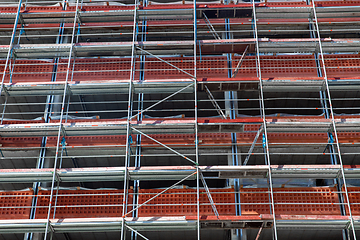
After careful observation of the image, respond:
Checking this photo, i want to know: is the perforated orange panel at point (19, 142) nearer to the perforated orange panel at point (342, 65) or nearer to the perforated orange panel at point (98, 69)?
Answer: the perforated orange panel at point (98, 69)

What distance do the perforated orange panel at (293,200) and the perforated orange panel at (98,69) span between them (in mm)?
6378

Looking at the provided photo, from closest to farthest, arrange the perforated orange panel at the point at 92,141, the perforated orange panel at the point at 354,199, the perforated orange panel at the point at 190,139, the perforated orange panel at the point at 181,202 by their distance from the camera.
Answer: the perforated orange panel at the point at 354,199
the perforated orange panel at the point at 181,202
the perforated orange panel at the point at 190,139
the perforated orange panel at the point at 92,141

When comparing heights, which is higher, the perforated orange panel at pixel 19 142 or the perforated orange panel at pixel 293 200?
the perforated orange panel at pixel 19 142

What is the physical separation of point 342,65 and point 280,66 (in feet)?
7.63

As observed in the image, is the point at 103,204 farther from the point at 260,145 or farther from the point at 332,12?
the point at 332,12

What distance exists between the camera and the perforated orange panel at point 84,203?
14539 millimetres

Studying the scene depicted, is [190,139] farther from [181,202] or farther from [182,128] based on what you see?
[181,202]

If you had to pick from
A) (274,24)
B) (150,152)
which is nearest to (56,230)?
(150,152)

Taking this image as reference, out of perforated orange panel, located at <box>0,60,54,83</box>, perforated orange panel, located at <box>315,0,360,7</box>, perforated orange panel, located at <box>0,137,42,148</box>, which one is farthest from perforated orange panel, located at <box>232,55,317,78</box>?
perforated orange panel, located at <box>0,137,42,148</box>

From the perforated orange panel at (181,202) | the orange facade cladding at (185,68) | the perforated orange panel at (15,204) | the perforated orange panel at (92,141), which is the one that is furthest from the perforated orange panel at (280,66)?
the perforated orange panel at (15,204)

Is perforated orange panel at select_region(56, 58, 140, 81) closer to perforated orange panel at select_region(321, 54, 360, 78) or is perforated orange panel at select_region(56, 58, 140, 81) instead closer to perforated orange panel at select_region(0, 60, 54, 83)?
perforated orange panel at select_region(0, 60, 54, 83)

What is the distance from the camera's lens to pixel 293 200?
14.7m

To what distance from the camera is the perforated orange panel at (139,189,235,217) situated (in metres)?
14.5

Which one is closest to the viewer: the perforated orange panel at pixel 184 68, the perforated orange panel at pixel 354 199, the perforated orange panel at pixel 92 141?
the perforated orange panel at pixel 354 199
